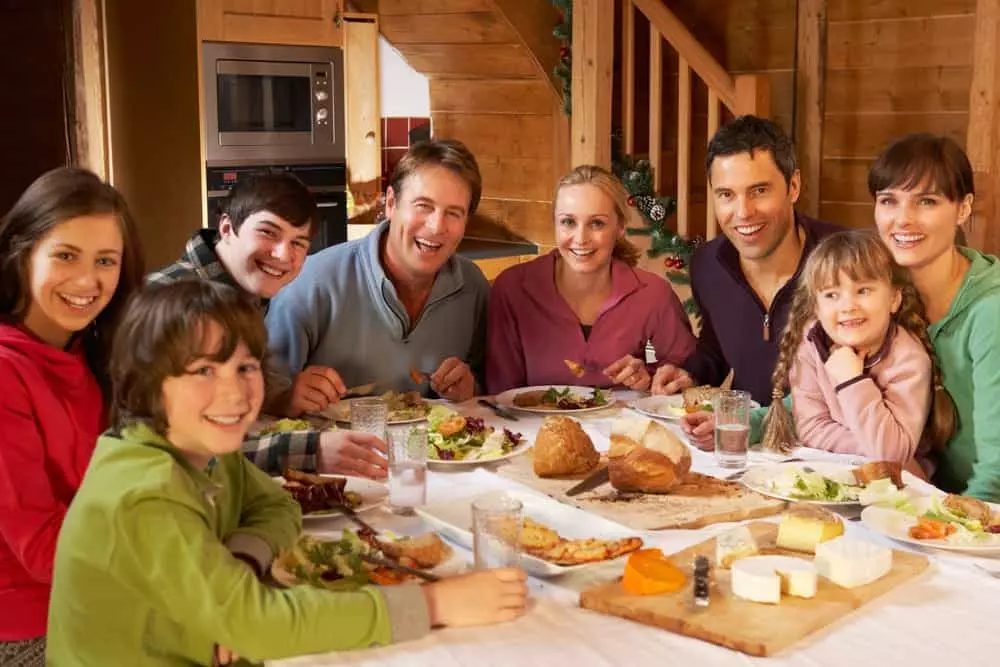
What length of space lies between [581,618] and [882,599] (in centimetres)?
42

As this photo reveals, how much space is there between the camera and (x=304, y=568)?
1683 millimetres

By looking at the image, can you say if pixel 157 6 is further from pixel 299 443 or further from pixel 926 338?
pixel 926 338

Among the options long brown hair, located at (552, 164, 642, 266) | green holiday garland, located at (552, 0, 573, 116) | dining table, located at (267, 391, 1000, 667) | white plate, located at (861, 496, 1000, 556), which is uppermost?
green holiday garland, located at (552, 0, 573, 116)

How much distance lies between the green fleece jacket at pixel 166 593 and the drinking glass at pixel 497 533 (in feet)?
0.56

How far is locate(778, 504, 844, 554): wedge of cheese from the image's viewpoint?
1770 millimetres

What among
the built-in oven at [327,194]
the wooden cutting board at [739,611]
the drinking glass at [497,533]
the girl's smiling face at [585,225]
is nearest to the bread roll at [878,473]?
the wooden cutting board at [739,611]

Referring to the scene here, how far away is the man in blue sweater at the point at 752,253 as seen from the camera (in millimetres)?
3092

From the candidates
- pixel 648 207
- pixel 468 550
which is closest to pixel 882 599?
pixel 468 550

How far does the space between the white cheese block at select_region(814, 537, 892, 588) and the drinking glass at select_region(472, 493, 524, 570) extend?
1.42 ft

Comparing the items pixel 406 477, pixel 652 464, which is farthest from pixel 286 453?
pixel 652 464

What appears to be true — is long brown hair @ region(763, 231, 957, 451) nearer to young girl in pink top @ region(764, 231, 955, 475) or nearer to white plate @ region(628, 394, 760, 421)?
young girl in pink top @ region(764, 231, 955, 475)

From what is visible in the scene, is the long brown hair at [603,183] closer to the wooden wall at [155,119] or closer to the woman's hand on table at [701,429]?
the woman's hand on table at [701,429]

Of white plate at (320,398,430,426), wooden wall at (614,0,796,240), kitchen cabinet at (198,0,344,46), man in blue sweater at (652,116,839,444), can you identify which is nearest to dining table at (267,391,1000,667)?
white plate at (320,398,430,426)

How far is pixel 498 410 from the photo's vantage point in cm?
281
